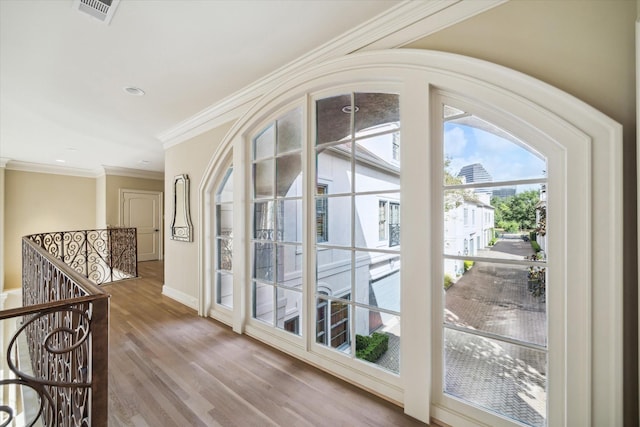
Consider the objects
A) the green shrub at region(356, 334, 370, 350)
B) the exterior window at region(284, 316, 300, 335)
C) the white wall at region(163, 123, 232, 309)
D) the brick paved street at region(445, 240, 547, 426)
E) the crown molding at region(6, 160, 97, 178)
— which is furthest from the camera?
the crown molding at region(6, 160, 97, 178)

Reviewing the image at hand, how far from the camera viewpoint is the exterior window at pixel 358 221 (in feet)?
6.31

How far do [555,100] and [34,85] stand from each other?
176 inches

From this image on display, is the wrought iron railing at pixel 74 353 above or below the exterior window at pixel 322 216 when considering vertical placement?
below

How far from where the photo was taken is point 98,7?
171 centimetres

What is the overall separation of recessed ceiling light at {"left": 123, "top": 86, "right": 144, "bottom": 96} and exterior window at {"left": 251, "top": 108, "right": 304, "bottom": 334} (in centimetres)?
133

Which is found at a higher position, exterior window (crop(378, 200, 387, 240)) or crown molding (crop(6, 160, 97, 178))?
crown molding (crop(6, 160, 97, 178))

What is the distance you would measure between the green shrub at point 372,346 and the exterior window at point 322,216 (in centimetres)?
86

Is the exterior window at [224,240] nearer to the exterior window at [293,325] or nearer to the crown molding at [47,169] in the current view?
the exterior window at [293,325]

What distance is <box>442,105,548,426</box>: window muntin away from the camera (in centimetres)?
142

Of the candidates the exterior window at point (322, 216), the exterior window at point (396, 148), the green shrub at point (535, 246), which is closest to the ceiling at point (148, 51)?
the exterior window at point (396, 148)

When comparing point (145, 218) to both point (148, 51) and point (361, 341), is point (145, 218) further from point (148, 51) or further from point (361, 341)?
point (361, 341)

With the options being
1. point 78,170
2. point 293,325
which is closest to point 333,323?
point 293,325

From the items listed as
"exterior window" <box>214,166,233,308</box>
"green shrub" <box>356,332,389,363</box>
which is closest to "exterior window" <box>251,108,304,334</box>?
"exterior window" <box>214,166,233,308</box>

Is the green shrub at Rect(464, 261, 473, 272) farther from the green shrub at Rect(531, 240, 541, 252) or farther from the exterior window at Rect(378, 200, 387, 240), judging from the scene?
the exterior window at Rect(378, 200, 387, 240)
